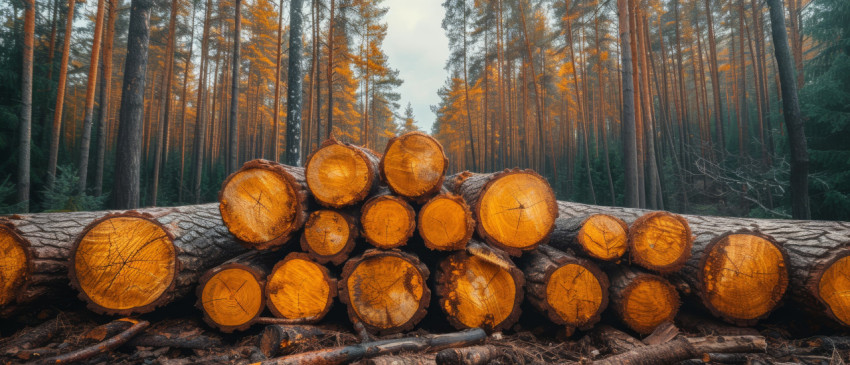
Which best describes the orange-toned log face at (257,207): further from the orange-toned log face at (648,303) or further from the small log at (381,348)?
the orange-toned log face at (648,303)

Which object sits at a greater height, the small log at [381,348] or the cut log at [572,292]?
the cut log at [572,292]

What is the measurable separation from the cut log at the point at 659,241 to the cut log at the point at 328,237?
2.47 meters

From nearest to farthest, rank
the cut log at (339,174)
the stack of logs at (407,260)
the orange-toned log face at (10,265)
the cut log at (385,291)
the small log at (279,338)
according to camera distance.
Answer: the small log at (279,338) → the orange-toned log face at (10,265) → the stack of logs at (407,260) → the cut log at (385,291) → the cut log at (339,174)

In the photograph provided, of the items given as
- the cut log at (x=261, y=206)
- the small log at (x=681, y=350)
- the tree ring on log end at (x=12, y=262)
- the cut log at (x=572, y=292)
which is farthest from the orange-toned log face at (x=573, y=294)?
the tree ring on log end at (x=12, y=262)

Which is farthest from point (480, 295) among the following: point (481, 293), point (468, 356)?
point (468, 356)

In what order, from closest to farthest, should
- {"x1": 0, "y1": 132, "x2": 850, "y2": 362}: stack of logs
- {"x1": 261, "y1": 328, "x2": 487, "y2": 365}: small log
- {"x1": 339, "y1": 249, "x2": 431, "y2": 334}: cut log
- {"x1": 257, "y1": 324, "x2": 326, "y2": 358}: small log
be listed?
{"x1": 261, "y1": 328, "x2": 487, "y2": 365}: small log, {"x1": 257, "y1": 324, "x2": 326, "y2": 358}: small log, {"x1": 0, "y1": 132, "x2": 850, "y2": 362}: stack of logs, {"x1": 339, "y1": 249, "x2": 431, "y2": 334}: cut log

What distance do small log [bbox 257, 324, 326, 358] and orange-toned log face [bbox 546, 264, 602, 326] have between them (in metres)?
2.04

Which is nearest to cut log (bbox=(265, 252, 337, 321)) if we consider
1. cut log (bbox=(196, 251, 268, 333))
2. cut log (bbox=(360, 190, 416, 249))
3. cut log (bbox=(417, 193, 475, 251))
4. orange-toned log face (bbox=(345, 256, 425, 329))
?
cut log (bbox=(196, 251, 268, 333))

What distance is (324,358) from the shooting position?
2.00m

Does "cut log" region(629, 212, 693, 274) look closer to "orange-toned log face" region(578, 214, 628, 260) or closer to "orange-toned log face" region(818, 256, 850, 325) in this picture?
"orange-toned log face" region(578, 214, 628, 260)

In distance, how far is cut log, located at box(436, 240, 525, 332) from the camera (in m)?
2.69

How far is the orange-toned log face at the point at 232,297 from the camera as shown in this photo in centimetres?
259

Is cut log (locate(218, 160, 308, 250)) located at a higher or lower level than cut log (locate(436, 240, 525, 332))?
higher

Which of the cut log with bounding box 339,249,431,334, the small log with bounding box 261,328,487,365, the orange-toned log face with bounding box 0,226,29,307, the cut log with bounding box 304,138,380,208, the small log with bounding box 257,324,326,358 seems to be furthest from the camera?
the cut log with bounding box 304,138,380,208
